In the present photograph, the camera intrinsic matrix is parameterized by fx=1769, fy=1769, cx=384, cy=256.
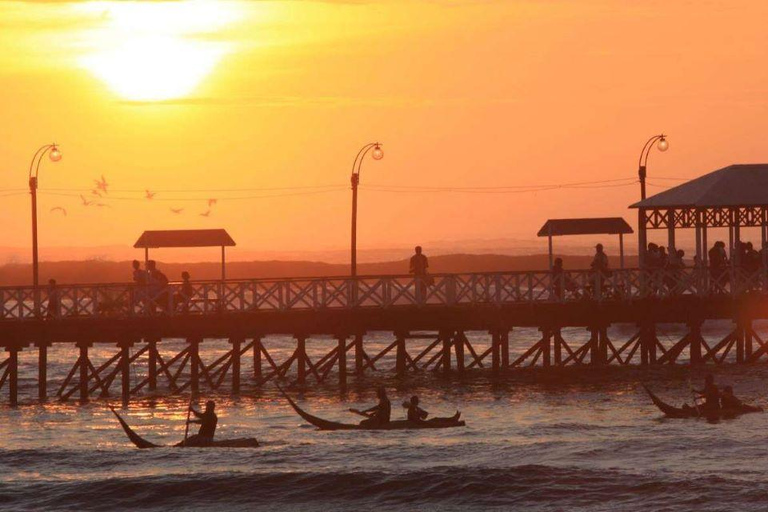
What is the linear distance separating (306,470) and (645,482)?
817 cm

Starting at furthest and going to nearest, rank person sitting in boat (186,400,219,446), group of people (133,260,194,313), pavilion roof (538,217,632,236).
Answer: pavilion roof (538,217,632,236) → group of people (133,260,194,313) → person sitting in boat (186,400,219,446)

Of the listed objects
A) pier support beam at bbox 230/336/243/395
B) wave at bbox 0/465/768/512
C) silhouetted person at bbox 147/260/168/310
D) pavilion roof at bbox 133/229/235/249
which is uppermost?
pavilion roof at bbox 133/229/235/249

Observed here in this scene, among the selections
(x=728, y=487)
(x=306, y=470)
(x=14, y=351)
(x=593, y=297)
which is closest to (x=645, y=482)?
(x=728, y=487)

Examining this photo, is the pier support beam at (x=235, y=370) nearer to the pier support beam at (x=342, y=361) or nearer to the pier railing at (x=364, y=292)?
the pier railing at (x=364, y=292)

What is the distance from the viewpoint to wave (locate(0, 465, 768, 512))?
3906 centimetres

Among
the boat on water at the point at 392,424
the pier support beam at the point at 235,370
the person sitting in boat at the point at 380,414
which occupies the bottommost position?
the boat on water at the point at 392,424

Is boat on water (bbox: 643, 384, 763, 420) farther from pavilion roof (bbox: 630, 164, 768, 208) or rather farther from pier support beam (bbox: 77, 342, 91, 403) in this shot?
pier support beam (bbox: 77, 342, 91, 403)

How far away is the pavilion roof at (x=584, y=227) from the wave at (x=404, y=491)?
22.0 meters

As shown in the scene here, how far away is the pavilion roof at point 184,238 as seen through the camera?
6456 centimetres

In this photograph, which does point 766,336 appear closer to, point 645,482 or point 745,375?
point 745,375

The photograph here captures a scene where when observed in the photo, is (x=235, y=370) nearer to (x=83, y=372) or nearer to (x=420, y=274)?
(x=83, y=372)

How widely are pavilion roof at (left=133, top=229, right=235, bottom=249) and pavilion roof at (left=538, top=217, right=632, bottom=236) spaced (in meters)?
11.6

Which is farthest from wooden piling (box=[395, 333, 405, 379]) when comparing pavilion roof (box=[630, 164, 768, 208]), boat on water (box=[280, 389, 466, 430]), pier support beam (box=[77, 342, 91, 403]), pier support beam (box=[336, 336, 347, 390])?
boat on water (box=[280, 389, 466, 430])

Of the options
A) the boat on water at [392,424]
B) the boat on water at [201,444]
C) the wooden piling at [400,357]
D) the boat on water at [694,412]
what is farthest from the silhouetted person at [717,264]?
Answer: the boat on water at [201,444]
